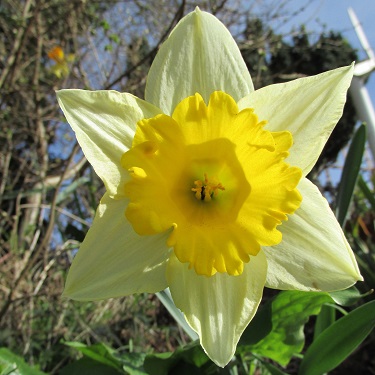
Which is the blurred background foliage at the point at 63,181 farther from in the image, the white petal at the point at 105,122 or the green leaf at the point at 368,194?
the white petal at the point at 105,122

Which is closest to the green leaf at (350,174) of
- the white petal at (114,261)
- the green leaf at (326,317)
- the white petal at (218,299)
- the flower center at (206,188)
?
the green leaf at (326,317)

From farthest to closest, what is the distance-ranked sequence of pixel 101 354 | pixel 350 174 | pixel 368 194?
pixel 368 194 → pixel 350 174 → pixel 101 354

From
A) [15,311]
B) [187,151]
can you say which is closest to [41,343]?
[15,311]

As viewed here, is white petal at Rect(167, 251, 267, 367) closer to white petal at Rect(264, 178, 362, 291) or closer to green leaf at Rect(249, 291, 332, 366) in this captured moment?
white petal at Rect(264, 178, 362, 291)

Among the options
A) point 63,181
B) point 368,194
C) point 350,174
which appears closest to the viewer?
point 350,174

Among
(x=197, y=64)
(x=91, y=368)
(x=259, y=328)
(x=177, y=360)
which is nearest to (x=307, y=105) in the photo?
(x=197, y=64)

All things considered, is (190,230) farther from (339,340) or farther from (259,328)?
(339,340)

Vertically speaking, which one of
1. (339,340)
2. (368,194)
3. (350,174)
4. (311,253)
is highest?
(311,253)
